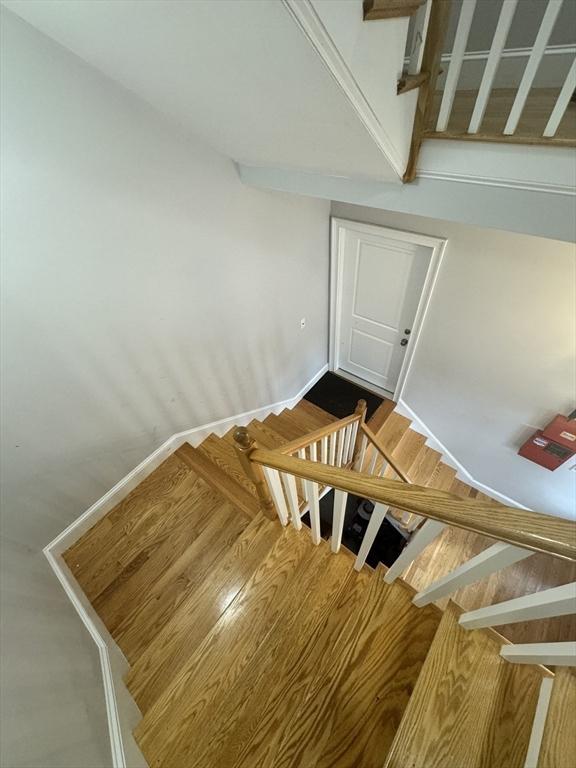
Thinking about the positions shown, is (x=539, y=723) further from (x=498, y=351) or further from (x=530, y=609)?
(x=498, y=351)

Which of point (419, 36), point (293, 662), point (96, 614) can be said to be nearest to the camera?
point (419, 36)

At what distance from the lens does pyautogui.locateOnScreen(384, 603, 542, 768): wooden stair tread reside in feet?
2.68

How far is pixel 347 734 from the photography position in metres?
0.99

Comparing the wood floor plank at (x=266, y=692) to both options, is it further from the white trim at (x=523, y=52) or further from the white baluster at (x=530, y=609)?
the white trim at (x=523, y=52)

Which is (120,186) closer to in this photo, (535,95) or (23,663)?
(23,663)

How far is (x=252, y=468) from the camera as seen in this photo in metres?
1.24

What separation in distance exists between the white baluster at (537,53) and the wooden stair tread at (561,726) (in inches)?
61.2

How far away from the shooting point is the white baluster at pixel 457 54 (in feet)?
2.66

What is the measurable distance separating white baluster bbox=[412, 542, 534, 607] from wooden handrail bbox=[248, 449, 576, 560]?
0.08m

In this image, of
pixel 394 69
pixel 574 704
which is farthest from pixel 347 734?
pixel 394 69

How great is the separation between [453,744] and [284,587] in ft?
2.23

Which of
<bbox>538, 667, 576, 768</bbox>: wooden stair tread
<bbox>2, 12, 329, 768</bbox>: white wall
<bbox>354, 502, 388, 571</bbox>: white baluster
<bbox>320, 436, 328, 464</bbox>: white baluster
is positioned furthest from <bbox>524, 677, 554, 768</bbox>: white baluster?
<bbox>2, 12, 329, 768</bbox>: white wall

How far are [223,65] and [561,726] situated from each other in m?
1.81

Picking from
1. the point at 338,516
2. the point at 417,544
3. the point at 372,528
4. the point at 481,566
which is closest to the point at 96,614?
the point at 338,516
